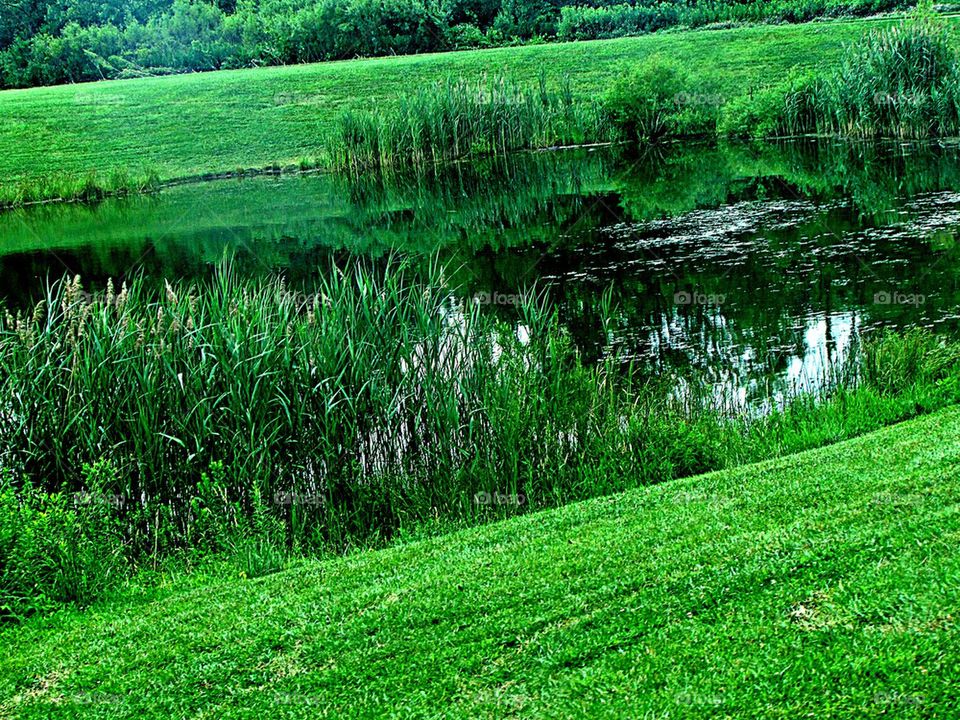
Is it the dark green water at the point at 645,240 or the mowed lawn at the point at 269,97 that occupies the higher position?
the mowed lawn at the point at 269,97

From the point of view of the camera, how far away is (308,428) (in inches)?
284

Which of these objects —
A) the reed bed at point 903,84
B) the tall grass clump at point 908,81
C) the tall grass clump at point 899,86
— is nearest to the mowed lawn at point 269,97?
the tall grass clump at point 899,86

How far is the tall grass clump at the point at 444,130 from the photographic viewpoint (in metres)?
29.2

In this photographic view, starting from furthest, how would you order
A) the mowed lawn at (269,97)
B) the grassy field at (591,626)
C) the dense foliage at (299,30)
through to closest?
the dense foliage at (299,30)
the mowed lawn at (269,97)
the grassy field at (591,626)

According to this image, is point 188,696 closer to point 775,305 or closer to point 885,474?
point 885,474

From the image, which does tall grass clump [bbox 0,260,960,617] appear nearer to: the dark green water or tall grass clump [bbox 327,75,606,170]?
the dark green water

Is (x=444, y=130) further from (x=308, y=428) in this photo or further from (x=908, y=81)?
(x=308, y=428)

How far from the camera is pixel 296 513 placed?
6863 mm

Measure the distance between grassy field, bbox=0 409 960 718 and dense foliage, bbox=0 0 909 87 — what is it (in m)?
49.1

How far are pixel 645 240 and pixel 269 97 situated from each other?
96.4ft

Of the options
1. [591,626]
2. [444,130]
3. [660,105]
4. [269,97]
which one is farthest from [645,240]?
[269,97]

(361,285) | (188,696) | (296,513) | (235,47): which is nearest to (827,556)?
(188,696)

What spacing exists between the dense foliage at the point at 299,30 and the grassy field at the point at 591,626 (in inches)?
1932

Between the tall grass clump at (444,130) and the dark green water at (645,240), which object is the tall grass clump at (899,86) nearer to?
the dark green water at (645,240)
